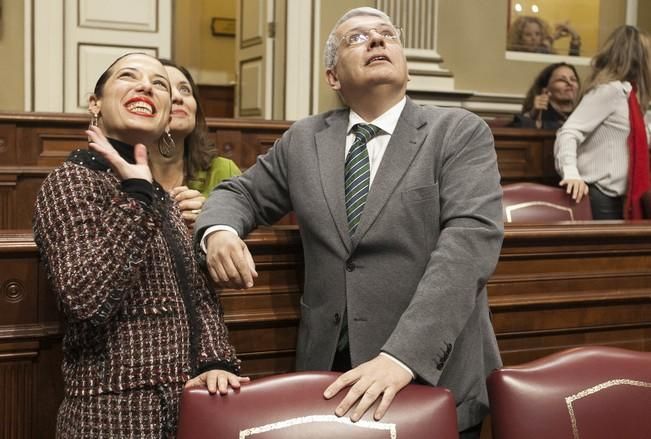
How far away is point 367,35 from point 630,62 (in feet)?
7.34

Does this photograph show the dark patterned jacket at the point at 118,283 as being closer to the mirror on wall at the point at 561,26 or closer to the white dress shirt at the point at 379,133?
the white dress shirt at the point at 379,133

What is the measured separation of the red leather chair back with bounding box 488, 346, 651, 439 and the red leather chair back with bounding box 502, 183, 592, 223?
1.36m

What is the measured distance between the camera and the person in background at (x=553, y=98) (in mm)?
4734

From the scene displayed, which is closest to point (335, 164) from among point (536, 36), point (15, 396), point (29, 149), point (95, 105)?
point (95, 105)

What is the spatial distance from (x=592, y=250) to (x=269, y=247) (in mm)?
853

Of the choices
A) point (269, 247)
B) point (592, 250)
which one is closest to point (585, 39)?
point (592, 250)

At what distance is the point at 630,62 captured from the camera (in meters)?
3.80

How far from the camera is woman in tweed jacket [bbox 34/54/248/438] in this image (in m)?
1.40

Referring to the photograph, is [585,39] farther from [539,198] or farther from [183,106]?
[183,106]

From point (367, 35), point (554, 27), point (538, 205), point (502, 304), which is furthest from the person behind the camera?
point (554, 27)

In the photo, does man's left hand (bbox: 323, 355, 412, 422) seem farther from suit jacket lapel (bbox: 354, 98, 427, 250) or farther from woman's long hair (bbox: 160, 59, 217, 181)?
woman's long hair (bbox: 160, 59, 217, 181)

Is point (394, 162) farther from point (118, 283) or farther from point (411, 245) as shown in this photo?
point (118, 283)

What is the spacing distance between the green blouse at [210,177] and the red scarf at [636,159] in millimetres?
1831

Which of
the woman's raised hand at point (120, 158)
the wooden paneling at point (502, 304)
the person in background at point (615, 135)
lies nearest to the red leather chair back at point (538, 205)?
the person in background at point (615, 135)
